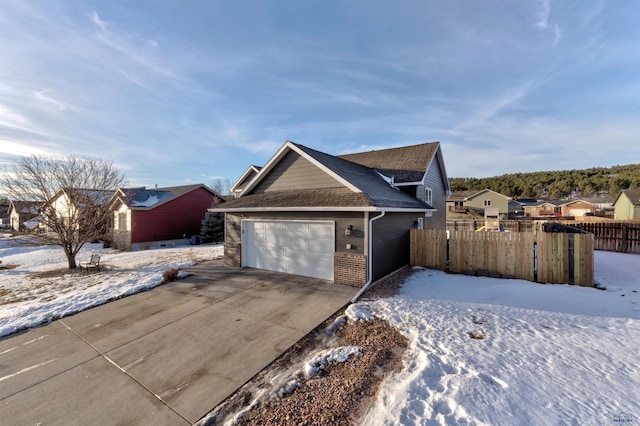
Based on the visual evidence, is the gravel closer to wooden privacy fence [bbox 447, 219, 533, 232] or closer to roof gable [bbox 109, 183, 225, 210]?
roof gable [bbox 109, 183, 225, 210]

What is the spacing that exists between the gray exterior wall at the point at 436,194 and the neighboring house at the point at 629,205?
89.4 feet

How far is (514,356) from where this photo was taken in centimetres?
412

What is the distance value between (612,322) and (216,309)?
8997 millimetres

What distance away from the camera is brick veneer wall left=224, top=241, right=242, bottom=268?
10983mm

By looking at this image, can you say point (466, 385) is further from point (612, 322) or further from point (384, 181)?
point (384, 181)

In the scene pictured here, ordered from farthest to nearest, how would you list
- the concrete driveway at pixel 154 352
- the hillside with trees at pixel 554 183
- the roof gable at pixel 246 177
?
the hillside with trees at pixel 554 183, the roof gable at pixel 246 177, the concrete driveway at pixel 154 352

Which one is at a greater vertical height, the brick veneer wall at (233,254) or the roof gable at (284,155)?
the roof gable at (284,155)

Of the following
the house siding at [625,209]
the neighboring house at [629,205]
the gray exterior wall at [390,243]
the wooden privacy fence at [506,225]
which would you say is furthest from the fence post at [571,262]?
the house siding at [625,209]

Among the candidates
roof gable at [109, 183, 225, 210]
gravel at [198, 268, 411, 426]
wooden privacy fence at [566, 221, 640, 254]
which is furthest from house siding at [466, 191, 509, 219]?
gravel at [198, 268, 411, 426]

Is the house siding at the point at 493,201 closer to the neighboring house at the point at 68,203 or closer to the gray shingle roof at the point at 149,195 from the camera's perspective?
the gray shingle roof at the point at 149,195

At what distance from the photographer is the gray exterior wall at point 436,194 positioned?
602 inches

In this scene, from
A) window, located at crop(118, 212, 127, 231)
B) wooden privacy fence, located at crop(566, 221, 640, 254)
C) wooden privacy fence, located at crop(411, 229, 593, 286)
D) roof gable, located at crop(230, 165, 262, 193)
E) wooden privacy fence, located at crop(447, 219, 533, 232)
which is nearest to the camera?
wooden privacy fence, located at crop(411, 229, 593, 286)

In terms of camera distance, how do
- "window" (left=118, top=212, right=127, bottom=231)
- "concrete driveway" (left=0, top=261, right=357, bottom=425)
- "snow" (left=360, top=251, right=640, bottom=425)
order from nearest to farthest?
1. "snow" (left=360, top=251, right=640, bottom=425)
2. "concrete driveway" (left=0, top=261, right=357, bottom=425)
3. "window" (left=118, top=212, right=127, bottom=231)

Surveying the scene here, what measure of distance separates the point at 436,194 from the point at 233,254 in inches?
529
